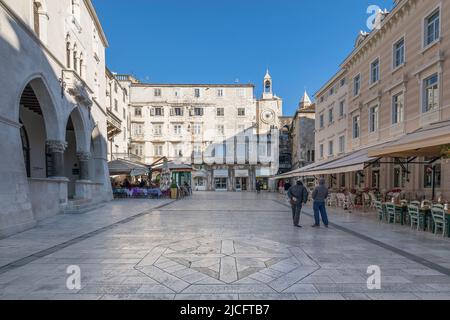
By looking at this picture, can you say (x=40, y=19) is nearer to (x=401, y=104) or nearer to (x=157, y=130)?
(x=401, y=104)

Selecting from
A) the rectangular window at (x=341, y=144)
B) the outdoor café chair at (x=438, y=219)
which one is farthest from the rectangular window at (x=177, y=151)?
the outdoor café chair at (x=438, y=219)

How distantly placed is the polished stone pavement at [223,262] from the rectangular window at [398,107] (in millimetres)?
8624

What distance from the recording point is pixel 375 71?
17.0 metres

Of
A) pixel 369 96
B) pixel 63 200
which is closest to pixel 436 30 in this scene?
pixel 369 96

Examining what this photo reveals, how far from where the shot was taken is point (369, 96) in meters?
17.1

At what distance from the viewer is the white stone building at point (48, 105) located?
7.87 meters

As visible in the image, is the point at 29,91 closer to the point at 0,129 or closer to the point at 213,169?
the point at 0,129

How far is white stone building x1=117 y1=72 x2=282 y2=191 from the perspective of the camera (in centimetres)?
3812

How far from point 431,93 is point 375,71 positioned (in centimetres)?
558

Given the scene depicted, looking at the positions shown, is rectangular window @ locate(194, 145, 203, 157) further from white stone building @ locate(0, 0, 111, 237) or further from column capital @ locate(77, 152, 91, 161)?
Result: column capital @ locate(77, 152, 91, 161)

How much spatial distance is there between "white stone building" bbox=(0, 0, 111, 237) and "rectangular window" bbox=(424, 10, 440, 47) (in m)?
17.4

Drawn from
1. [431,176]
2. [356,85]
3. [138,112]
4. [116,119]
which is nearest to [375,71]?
[356,85]

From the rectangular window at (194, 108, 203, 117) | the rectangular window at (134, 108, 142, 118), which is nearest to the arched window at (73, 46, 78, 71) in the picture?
the rectangular window at (134, 108, 142, 118)
